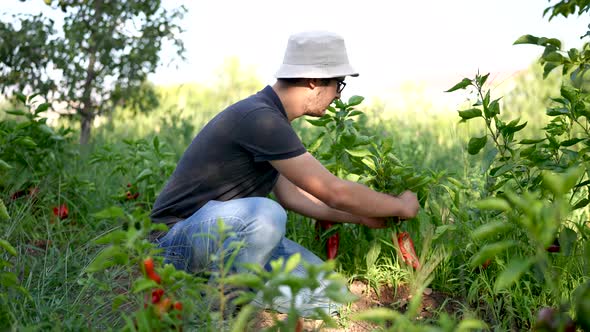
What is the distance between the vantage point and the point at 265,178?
3.23 metres

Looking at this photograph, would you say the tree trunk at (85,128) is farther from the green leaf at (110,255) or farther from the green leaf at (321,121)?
the green leaf at (110,255)

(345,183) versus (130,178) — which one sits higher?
(345,183)

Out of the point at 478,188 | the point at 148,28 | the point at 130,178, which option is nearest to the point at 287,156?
the point at 478,188

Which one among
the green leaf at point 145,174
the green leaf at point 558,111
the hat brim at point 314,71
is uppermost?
the hat brim at point 314,71

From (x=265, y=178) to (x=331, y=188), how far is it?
1.47 ft

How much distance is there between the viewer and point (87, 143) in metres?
6.21

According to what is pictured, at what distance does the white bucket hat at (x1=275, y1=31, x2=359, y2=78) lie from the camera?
3.05m

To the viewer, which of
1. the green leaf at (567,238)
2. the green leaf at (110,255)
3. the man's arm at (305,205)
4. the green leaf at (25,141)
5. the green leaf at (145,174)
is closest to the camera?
the green leaf at (110,255)

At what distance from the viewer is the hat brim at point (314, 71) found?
3.04 m

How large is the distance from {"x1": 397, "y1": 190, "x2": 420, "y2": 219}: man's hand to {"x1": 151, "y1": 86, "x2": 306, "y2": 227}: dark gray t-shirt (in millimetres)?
579

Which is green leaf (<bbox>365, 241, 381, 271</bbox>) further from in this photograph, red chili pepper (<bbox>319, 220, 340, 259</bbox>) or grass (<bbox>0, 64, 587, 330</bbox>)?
red chili pepper (<bbox>319, 220, 340, 259</bbox>)

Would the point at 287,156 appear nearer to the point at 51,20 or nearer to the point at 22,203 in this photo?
the point at 22,203

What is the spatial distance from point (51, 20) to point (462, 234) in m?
3.86

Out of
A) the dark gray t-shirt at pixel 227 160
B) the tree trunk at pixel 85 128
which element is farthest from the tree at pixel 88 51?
the dark gray t-shirt at pixel 227 160
